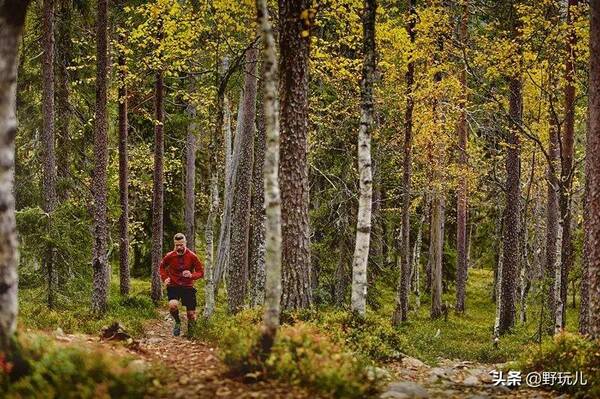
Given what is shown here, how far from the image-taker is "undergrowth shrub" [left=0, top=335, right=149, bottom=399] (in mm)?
5855

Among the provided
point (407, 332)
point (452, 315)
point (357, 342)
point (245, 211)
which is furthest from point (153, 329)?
point (452, 315)

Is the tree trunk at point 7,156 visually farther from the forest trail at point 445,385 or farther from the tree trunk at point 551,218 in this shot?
the tree trunk at point 551,218

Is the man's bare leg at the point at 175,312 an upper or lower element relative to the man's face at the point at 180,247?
lower

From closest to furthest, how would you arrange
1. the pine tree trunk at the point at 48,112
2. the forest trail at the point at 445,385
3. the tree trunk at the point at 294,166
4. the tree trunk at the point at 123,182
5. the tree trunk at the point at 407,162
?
the forest trail at the point at 445,385, the tree trunk at the point at 294,166, the pine tree trunk at the point at 48,112, the tree trunk at the point at 407,162, the tree trunk at the point at 123,182

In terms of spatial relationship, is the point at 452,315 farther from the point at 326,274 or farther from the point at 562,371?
the point at 562,371

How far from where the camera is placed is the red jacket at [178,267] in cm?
1207

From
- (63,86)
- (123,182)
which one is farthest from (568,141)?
(63,86)

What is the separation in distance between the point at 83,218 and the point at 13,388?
36.1ft

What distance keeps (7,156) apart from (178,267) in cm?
611

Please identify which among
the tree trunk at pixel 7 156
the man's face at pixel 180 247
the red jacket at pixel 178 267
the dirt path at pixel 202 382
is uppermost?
the tree trunk at pixel 7 156

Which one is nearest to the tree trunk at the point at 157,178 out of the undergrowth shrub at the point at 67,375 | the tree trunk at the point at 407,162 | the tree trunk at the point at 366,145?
the tree trunk at the point at 407,162

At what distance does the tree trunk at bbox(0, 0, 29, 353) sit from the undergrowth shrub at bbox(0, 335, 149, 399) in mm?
272

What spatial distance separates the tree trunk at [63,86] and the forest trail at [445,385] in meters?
12.3

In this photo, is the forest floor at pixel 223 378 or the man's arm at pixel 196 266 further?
the man's arm at pixel 196 266
